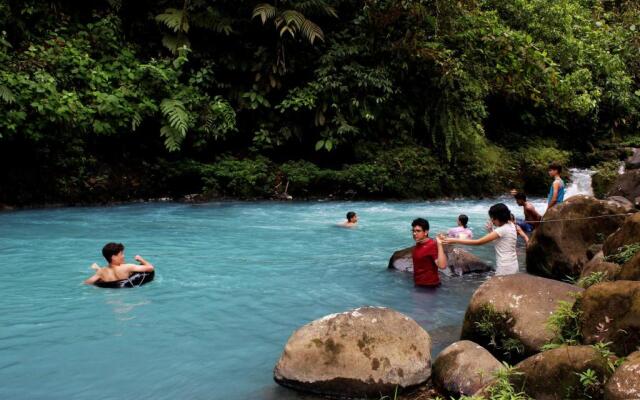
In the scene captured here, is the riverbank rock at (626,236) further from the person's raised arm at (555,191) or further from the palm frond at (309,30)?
the palm frond at (309,30)

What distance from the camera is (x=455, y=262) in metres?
8.59

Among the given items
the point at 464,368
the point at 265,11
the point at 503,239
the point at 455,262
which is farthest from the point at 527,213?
the point at 265,11

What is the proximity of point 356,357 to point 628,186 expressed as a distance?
367 inches

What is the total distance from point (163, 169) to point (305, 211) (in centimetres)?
453

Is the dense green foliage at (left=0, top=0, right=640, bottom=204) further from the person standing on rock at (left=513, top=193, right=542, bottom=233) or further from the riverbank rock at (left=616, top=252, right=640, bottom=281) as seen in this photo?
the riverbank rock at (left=616, top=252, right=640, bottom=281)

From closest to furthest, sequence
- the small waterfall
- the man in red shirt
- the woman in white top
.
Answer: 1. the woman in white top
2. the man in red shirt
3. the small waterfall

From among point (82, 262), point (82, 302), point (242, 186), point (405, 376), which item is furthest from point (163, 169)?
point (405, 376)

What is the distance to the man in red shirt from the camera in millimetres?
7281

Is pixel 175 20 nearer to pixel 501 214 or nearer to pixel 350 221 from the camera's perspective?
pixel 350 221

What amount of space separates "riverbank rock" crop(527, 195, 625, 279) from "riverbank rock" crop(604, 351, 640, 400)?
4.47m

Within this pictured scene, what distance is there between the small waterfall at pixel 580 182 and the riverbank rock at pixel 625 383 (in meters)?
15.0

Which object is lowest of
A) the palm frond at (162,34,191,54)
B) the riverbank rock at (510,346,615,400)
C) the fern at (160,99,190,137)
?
the riverbank rock at (510,346,615,400)

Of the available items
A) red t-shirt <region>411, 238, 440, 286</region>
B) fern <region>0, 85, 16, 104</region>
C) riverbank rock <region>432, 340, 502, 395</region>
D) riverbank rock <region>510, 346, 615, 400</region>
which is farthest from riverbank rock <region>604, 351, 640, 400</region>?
fern <region>0, 85, 16, 104</region>

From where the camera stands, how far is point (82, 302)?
711 centimetres
